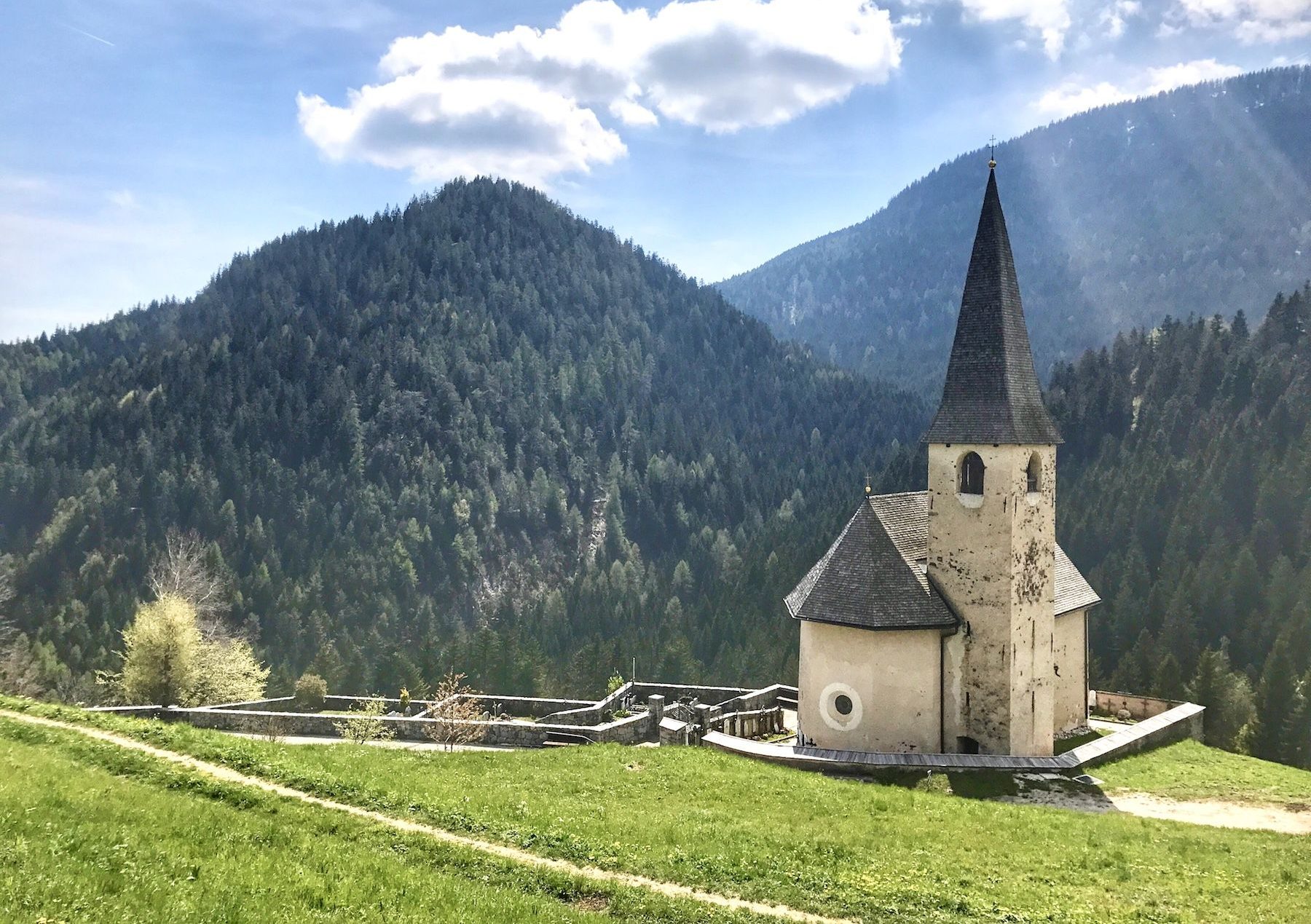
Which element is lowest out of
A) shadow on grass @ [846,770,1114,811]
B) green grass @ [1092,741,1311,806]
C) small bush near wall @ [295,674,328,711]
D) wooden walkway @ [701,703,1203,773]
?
small bush near wall @ [295,674,328,711]

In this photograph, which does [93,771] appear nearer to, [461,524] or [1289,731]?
[1289,731]

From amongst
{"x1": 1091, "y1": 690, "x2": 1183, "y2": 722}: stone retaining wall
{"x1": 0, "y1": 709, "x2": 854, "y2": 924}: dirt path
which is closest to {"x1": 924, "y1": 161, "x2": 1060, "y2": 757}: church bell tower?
{"x1": 1091, "y1": 690, "x2": 1183, "y2": 722}: stone retaining wall

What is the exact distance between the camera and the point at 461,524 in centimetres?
15712

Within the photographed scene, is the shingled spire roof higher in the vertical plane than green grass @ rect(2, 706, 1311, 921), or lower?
higher

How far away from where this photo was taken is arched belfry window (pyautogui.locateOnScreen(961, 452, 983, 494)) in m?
32.8

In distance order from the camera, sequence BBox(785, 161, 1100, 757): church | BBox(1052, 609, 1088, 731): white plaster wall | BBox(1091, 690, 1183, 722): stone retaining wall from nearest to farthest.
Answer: BBox(785, 161, 1100, 757): church → BBox(1052, 609, 1088, 731): white plaster wall → BBox(1091, 690, 1183, 722): stone retaining wall

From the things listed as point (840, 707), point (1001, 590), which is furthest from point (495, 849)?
point (1001, 590)

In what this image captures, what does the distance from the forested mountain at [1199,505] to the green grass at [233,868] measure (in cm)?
5442

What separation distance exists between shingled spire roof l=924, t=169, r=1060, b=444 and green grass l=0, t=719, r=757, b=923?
22.4 meters

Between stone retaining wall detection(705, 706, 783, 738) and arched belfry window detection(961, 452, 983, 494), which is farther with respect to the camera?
stone retaining wall detection(705, 706, 783, 738)

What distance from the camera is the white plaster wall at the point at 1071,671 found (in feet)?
125

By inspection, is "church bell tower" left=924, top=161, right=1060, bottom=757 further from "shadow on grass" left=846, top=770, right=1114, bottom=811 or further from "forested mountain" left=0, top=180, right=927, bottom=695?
"forested mountain" left=0, top=180, right=927, bottom=695

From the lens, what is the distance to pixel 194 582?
7469 cm

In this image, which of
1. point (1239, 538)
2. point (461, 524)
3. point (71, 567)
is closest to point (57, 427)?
point (71, 567)
